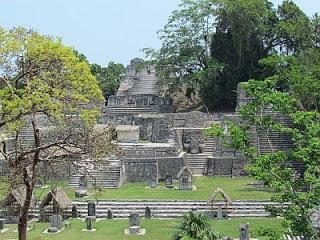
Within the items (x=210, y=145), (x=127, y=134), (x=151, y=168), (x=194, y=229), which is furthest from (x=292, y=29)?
(x=194, y=229)

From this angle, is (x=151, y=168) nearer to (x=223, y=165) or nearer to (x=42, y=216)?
(x=223, y=165)

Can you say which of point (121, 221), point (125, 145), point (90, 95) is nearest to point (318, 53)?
point (125, 145)

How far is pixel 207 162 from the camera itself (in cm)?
3722

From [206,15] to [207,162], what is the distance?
15059mm

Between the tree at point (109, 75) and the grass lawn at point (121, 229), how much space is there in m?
32.1

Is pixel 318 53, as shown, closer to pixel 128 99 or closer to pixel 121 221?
pixel 128 99

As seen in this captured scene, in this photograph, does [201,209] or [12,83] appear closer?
[12,83]

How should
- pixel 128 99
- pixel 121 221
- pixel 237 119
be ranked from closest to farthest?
pixel 121 221 → pixel 237 119 → pixel 128 99

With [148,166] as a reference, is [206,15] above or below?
above

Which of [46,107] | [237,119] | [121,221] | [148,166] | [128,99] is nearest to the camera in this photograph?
[46,107]

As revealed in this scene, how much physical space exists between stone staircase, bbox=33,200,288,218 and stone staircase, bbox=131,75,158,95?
24.4 m

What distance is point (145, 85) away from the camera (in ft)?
180

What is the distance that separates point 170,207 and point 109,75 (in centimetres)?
3405

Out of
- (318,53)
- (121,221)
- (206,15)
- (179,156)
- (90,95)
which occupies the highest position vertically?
(206,15)
